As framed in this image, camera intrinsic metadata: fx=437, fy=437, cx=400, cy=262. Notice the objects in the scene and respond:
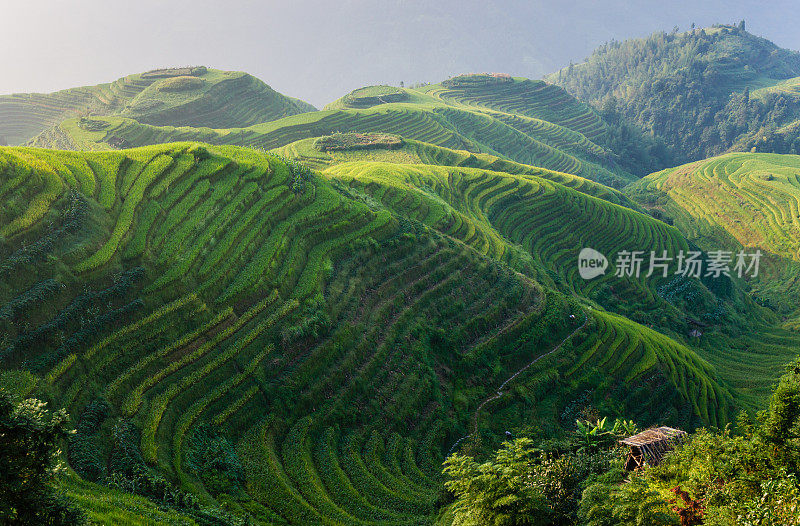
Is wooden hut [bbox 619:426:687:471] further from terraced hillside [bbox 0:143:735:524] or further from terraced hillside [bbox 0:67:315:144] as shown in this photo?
terraced hillside [bbox 0:67:315:144]

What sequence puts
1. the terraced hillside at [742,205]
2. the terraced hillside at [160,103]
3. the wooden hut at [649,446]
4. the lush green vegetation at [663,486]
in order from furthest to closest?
the terraced hillside at [160,103] → the terraced hillside at [742,205] → the wooden hut at [649,446] → the lush green vegetation at [663,486]

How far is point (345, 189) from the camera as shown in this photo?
29.5 m

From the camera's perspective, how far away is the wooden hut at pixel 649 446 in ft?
50.7

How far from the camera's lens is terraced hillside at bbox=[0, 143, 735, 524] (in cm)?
1367

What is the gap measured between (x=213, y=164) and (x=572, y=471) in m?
21.3

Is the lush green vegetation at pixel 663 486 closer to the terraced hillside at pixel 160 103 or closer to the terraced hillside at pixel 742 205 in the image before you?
the terraced hillside at pixel 742 205

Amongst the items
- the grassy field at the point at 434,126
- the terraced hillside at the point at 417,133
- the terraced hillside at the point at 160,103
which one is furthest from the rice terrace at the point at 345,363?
the terraced hillside at the point at 160,103

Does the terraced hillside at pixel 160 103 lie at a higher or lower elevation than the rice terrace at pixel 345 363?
higher

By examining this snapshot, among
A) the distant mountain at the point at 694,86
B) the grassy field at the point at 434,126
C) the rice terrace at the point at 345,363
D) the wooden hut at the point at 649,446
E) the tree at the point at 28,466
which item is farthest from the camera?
the distant mountain at the point at 694,86

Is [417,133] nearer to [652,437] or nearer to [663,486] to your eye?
[652,437]

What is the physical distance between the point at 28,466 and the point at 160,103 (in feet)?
272

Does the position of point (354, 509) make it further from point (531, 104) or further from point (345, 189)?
point (531, 104)

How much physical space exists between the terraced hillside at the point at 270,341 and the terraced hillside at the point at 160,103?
60606 millimetres

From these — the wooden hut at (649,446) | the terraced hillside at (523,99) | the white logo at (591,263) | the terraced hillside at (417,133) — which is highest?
the terraced hillside at (523,99)
